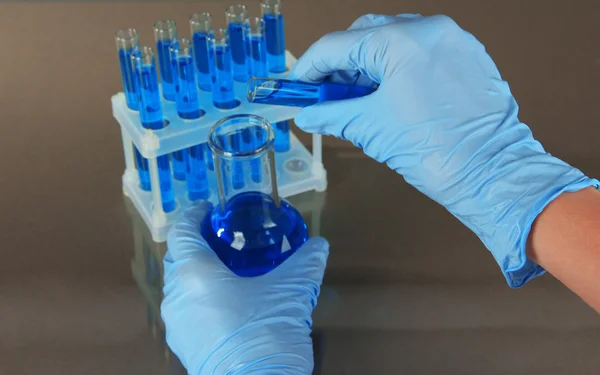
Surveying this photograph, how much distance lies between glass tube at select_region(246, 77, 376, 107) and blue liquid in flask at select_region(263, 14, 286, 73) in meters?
0.25

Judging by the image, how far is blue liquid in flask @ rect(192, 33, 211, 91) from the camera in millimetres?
1243

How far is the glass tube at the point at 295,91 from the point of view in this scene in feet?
3.52

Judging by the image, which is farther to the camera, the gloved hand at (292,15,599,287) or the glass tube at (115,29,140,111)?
the glass tube at (115,29,140,111)

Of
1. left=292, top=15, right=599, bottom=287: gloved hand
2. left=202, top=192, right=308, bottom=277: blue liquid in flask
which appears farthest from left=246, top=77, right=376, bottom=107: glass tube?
left=202, top=192, right=308, bottom=277: blue liquid in flask

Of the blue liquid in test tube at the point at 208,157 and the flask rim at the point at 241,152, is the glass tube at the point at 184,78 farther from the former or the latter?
the flask rim at the point at 241,152

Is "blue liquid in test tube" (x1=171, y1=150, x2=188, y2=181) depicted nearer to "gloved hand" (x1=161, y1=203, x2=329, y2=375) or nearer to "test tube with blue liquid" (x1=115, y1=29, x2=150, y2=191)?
"test tube with blue liquid" (x1=115, y1=29, x2=150, y2=191)

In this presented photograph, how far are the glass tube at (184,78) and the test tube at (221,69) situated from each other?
39mm

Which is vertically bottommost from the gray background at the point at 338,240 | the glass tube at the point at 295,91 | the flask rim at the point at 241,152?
the gray background at the point at 338,240

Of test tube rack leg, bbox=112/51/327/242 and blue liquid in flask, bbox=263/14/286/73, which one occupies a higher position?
blue liquid in flask, bbox=263/14/286/73

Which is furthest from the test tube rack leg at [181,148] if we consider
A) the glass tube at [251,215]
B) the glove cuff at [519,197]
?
the glove cuff at [519,197]

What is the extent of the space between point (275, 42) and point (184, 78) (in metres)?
0.22

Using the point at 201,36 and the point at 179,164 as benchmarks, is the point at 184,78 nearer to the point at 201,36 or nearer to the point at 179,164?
the point at 201,36

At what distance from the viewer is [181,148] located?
4.09ft

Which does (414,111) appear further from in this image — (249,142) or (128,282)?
(128,282)
